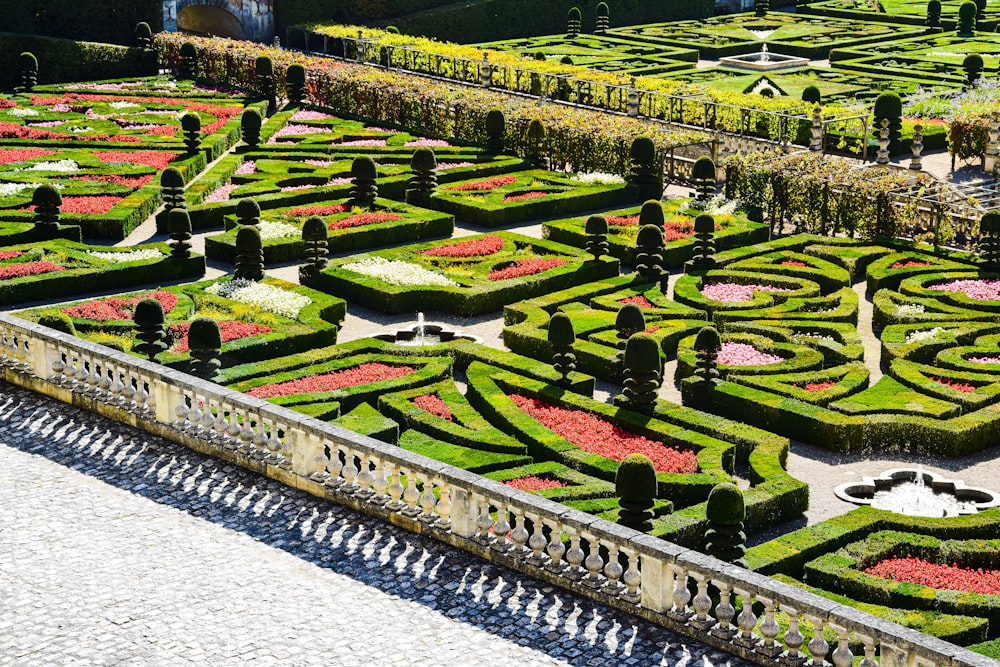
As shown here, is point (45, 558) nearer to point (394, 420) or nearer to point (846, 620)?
point (394, 420)

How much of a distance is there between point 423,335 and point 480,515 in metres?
12.1

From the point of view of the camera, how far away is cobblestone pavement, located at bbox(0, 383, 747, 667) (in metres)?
16.4

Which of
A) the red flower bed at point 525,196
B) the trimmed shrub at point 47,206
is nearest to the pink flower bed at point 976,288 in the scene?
the red flower bed at point 525,196

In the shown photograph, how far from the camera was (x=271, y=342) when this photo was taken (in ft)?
92.7

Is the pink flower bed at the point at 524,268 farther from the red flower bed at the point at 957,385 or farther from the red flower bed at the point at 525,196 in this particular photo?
the red flower bed at the point at 957,385

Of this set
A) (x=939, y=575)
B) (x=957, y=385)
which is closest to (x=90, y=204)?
(x=957, y=385)

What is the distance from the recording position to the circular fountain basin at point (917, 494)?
22.5m

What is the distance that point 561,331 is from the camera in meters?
26.6

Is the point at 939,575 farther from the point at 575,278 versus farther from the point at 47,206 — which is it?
the point at 47,206

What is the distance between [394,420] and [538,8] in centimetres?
5511

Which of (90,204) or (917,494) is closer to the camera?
(917,494)

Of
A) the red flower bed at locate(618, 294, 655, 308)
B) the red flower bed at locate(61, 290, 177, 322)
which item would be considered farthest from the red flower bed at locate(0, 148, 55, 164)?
the red flower bed at locate(618, 294, 655, 308)

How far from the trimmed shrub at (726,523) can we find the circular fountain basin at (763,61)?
164 feet

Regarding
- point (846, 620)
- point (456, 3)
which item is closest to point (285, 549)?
point (846, 620)
